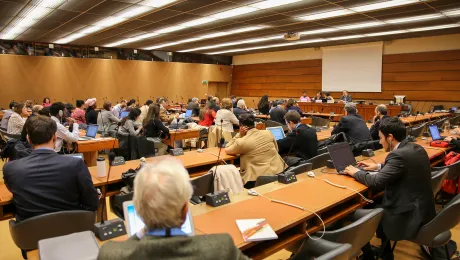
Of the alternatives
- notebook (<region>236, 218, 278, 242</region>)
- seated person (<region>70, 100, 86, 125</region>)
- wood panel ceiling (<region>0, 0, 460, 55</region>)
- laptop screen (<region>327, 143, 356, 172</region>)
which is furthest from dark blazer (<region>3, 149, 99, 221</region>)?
seated person (<region>70, 100, 86, 125</region>)

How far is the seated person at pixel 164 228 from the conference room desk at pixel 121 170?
1.71 metres

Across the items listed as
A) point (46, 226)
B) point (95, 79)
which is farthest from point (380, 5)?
point (95, 79)

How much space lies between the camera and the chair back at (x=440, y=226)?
2285mm

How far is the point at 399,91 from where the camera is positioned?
12.1m

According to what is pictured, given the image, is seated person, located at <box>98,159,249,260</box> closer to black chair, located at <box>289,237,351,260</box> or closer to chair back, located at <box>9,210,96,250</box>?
black chair, located at <box>289,237,351,260</box>

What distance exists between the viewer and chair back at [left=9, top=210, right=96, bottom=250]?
80.8 inches

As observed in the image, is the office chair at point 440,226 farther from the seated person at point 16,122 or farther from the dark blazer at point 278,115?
the seated person at point 16,122

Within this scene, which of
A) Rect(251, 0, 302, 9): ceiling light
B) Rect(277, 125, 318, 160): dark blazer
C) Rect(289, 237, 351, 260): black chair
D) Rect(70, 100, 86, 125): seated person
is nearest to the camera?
Rect(289, 237, 351, 260): black chair

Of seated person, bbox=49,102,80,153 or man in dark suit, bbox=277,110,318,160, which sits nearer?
man in dark suit, bbox=277,110,318,160

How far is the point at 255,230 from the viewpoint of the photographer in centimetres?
185

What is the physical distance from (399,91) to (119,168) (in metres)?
11.5

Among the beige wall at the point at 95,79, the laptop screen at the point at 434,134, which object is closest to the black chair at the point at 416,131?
the laptop screen at the point at 434,134

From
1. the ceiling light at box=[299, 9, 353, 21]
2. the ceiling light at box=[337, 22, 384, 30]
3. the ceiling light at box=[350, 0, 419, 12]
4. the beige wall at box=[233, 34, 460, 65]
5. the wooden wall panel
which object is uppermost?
the ceiling light at box=[337, 22, 384, 30]

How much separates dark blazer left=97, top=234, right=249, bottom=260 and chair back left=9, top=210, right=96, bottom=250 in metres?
1.21
